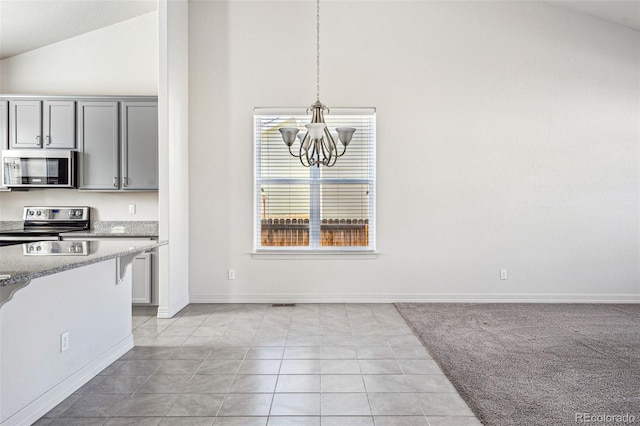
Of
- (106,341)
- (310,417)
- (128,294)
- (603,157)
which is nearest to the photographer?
(310,417)

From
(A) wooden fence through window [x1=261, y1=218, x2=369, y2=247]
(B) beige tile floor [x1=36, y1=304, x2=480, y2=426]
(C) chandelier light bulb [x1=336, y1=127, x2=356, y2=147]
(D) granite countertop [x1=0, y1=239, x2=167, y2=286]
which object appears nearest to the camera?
(D) granite countertop [x1=0, y1=239, x2=167, y2=286]

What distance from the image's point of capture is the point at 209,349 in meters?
3.22

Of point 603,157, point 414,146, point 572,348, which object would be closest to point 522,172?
point 603,157

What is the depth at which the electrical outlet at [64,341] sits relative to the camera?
7.76 feet

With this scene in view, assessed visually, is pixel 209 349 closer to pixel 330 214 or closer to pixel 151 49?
pixel 330 214

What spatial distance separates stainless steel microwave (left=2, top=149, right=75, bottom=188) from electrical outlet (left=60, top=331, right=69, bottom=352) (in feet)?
8.31

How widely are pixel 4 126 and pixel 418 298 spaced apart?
517 centimetres

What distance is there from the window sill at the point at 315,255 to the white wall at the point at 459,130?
23cm

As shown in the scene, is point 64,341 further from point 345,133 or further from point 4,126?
point 4,126

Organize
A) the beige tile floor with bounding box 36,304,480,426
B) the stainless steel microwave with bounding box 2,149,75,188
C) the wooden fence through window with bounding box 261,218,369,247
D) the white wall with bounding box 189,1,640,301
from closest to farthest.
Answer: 1. the beige tile floor with bounding box 36,304,480,426
2. the stainless steel microwave with bounding box 2,149,75,188
3. the white wall with bounding box 189,1,640,301
4. the wooden fence through window with bounding box 261,218,369,247

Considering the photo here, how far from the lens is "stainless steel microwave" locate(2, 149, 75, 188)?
4348 millimetres

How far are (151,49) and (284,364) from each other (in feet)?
13.3

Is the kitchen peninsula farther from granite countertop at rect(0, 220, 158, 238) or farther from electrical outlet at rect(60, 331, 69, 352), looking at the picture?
granite countertop at rect(0, 220, 158, 238)

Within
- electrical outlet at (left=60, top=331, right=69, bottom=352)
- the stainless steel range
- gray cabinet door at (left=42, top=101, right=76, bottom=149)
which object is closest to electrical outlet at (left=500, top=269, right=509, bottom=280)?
electrical outlet at (left=60, top=331, right=69, bottom=352)
